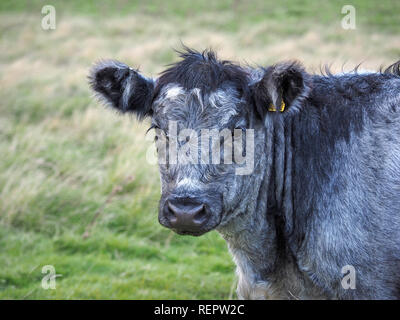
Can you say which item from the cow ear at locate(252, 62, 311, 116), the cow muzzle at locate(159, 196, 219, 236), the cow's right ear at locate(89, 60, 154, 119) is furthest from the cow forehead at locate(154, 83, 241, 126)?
the cow muzzle at locate(159, 196, 219, 236)

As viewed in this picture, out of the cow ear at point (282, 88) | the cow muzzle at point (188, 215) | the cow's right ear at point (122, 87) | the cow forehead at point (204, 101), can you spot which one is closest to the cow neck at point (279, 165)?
the cow ear at point (282, 88)

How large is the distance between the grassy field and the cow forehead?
1300 mm

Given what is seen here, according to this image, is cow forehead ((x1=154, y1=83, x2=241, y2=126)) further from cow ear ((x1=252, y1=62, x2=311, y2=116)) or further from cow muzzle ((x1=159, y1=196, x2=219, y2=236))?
cow muzzle ((x1=159, y1=196, x2=219, y2=236))

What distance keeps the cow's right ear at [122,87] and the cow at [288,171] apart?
0.03 feet

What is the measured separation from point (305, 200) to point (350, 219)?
47 centimetres

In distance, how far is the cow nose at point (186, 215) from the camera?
453 centimetres

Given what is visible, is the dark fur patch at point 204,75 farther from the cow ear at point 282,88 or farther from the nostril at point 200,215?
A: the nostril at point 200,215

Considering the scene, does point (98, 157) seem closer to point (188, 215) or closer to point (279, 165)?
point (279, 165)

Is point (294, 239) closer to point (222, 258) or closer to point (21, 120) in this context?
point (222, 258)

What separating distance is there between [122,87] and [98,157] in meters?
5.64

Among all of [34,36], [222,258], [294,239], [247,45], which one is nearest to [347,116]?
[294,239]

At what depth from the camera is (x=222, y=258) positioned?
26.7 feet

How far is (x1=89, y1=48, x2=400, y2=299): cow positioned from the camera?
15.5 ft

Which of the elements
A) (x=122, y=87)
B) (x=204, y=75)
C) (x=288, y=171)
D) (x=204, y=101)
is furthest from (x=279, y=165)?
(x=122, y=87)
